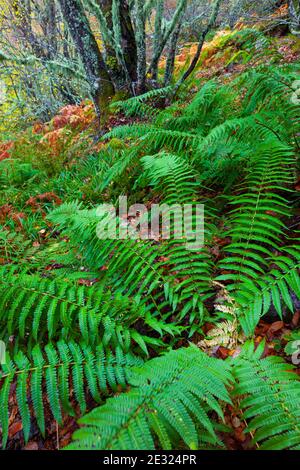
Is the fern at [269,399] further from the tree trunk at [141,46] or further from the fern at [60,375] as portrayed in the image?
the tree trunk at [141,46]

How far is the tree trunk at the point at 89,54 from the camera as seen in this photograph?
15.5 feet

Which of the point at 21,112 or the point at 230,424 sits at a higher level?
the point at 21,112

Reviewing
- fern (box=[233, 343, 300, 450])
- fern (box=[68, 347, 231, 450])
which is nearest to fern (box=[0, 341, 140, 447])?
fern (box=[68, 347, 231, 450])

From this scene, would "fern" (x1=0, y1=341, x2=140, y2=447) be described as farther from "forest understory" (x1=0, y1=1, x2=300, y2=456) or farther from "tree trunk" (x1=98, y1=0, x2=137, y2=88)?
"tree trunk" (x1=98, y1=0, x2=137, y2=88)

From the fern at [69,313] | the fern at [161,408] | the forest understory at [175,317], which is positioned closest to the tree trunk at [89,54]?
the forest understory at [175,317]

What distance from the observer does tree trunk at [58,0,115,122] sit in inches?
186

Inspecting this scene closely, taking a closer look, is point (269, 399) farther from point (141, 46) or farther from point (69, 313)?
point (141, 46)

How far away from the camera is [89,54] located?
16.5 feet

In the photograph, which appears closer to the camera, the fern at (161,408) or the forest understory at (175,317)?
the fern at (161,408)
